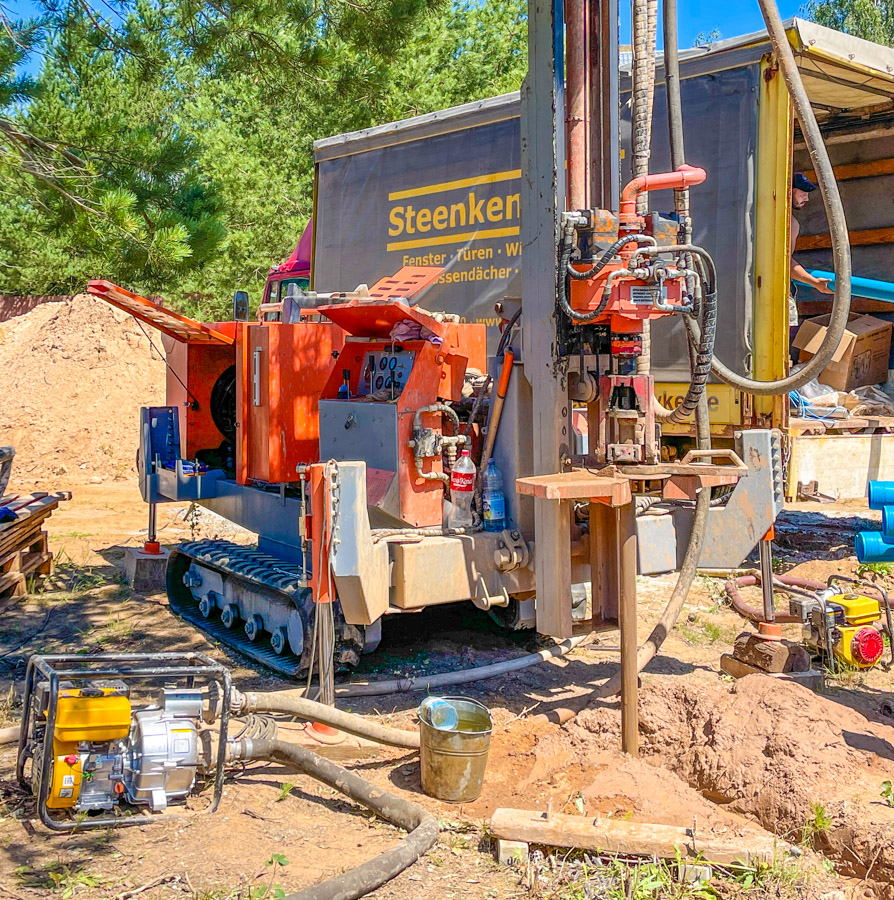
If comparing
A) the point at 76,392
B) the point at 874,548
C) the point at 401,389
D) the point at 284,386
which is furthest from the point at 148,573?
the point at 76,392

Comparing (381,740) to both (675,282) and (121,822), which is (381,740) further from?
(675,282)

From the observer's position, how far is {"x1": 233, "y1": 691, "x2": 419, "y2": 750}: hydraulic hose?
4.47m

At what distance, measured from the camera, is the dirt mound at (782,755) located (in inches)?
154

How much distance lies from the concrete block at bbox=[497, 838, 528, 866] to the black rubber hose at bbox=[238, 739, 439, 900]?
0.25 metres

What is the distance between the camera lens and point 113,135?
5.34m

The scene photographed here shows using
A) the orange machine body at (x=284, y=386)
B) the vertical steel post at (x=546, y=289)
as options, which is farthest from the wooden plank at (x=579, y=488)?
the orange machine body at (x=284, y=386)

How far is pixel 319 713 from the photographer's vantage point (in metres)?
4.56

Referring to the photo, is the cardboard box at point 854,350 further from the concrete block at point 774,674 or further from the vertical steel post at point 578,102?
the vertical steel post at point 578,102

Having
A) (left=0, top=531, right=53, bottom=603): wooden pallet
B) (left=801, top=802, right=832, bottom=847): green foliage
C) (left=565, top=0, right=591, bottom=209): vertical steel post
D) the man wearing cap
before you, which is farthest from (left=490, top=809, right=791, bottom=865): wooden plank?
(left=0, top=531, right=53, bottom=603): wooden pallet

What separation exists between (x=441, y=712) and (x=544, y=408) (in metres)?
1.61

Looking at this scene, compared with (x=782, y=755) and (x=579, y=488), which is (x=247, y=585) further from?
(x=782, y=755)

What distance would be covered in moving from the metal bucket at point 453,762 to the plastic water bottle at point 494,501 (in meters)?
1.36

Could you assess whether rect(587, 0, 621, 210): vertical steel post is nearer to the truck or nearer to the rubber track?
the truck

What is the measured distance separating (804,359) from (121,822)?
7.14 metres
